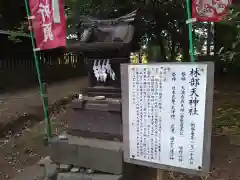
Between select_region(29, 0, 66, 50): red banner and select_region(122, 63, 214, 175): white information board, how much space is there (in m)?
2.25

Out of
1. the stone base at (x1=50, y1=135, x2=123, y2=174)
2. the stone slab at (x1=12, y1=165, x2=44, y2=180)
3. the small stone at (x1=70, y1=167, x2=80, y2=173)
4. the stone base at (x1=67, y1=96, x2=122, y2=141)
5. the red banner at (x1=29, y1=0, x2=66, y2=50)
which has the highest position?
the red banner at (x1=29, y1=0, x2=66, y2=50)

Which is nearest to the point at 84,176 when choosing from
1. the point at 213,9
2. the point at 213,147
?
the point at 213,147

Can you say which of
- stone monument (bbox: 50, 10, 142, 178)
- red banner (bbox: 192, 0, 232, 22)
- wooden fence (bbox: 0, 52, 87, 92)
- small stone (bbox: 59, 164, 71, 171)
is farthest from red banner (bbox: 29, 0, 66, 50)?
wooden fence (bbox: 0, 52, 87, 92)

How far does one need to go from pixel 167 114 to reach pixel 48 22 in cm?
306

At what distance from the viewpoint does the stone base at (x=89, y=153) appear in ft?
13.1

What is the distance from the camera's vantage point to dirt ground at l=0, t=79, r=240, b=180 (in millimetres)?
4340

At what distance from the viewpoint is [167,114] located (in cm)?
242

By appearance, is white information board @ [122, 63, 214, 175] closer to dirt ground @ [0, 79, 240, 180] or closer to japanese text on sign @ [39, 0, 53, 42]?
dirt ground @ [0, 79, 240, 180]

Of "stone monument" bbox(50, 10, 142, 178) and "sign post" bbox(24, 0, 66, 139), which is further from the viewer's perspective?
"sign post" bbox(24, 0, 66, 139)

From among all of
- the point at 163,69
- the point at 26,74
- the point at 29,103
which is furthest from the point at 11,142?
the point at 26,74

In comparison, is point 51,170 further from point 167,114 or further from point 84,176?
point 167,114

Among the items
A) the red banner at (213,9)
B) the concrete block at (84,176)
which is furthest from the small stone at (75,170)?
the red banner at (213,9)

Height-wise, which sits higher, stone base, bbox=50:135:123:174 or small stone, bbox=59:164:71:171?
stone base, bbox=50:135:123:174

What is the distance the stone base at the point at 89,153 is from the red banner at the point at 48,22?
5.63 feet
